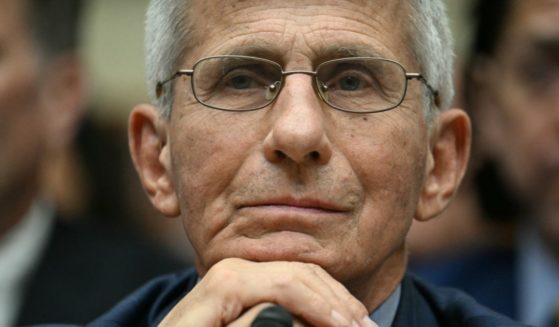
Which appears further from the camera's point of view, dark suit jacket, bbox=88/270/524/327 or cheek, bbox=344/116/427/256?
dark suit jacket, bbox=88/270/524/327

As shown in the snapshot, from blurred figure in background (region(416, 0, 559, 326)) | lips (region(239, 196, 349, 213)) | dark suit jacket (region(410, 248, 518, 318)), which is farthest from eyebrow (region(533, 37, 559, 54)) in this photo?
lips (region(239, 196, 349, 213))

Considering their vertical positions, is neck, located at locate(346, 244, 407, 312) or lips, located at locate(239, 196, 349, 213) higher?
lips, located at locate(239, 196, 349, 213)

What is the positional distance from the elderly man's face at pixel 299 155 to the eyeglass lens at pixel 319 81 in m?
0.03

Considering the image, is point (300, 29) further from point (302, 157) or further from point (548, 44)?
point (548, 44)

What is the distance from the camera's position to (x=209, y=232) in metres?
4.15

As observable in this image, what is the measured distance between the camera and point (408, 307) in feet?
14.5

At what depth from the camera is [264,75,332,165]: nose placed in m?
3.95

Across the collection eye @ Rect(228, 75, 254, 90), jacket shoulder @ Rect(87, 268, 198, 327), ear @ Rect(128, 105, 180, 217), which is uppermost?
eye @ Rect(228, 75, 254, 90)

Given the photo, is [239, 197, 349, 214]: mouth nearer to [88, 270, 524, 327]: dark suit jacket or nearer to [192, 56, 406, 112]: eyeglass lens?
[192, 56, 406, 112]: eyeglass lens

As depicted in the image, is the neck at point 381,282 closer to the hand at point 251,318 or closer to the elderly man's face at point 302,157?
the elderly man's face at point 302,157

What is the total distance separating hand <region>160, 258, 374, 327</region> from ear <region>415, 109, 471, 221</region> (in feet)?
2.09

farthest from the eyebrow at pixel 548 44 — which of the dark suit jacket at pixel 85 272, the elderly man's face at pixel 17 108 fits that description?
the elderly man's face at pixel 17 108

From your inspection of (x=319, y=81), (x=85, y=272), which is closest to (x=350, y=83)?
(x=319, y=81)

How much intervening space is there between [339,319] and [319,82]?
2.37ft
